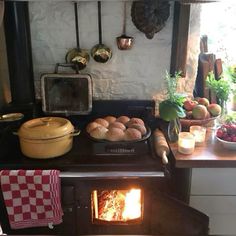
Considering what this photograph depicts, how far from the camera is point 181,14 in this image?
5.71ft

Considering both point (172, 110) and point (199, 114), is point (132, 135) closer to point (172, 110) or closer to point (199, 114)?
point (172, 110)

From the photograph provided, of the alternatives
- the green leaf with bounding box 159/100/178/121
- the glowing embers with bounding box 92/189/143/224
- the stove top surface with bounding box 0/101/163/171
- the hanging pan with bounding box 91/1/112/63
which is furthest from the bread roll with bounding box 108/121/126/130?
the hanging pan with bounding box 91/1/112/63

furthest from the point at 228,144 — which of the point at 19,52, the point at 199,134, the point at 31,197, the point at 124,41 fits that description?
the point at 19,52

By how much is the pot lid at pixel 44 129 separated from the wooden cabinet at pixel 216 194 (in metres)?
0.66

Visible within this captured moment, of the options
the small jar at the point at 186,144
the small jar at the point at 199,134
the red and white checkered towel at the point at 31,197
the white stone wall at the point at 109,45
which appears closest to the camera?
the red and white checkered towel at the point at 31,197

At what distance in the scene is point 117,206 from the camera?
1.61 m

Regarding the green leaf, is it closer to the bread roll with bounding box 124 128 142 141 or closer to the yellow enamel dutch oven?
the bread roll with bounding box 124 128 142 141

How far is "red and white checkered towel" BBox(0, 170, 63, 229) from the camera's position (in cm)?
137

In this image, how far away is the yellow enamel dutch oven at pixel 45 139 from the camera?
144 cm

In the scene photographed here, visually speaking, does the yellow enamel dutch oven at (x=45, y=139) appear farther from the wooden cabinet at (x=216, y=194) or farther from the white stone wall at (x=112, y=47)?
the wooden cabinet at (x=216, y=194)

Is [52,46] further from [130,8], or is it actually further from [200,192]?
[200,192]

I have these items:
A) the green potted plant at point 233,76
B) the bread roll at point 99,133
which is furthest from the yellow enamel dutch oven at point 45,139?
the green potted plant at point 233,76

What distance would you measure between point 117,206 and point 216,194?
0.51 m

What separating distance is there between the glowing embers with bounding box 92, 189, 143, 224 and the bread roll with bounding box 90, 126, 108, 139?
27cm
